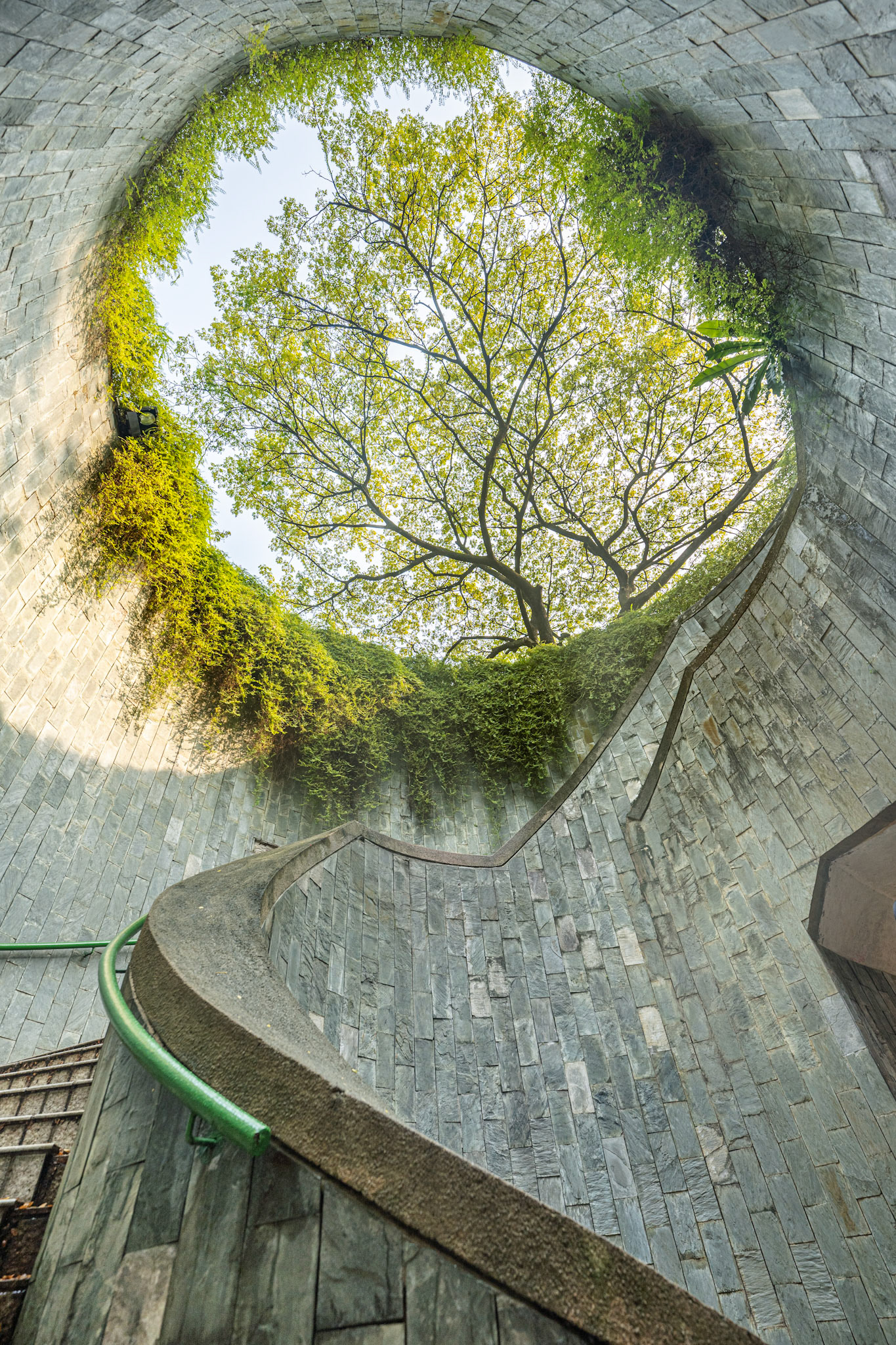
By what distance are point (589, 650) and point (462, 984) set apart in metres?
5.63

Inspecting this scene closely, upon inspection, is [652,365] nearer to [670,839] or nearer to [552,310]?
[552,310]

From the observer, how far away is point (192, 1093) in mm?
1492

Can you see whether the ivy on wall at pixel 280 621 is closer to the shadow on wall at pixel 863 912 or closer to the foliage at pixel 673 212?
the foliage at pixel 673 212

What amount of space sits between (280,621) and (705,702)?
561cm

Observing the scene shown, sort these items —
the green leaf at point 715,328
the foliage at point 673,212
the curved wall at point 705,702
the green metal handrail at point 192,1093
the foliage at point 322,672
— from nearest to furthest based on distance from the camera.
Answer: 1. the green metal handrail at point 192,1093
2. the curved wall at point 705,702
3. the foliage at point 673,212
4. the green leaf at point 715,328
5. the foliage at point 322,672

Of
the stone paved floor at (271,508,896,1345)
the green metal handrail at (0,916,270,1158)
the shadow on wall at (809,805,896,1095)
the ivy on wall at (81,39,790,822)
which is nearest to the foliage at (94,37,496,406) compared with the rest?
the ivy on wall at (81,39,790,822)

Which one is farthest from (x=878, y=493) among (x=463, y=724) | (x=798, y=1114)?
(x=463, y=724)

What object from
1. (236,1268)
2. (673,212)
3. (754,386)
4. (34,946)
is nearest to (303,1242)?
(236,1268)

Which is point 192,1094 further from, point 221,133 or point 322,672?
point 221,133

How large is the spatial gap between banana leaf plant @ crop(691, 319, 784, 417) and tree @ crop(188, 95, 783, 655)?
4236 millimetres

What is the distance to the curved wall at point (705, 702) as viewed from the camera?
335 centimetres

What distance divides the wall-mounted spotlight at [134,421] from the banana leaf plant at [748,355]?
5668 millimetres

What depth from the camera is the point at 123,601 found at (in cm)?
699

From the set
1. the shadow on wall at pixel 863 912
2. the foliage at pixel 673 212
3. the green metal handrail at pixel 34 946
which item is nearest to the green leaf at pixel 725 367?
the foliage at pixel 673 212
